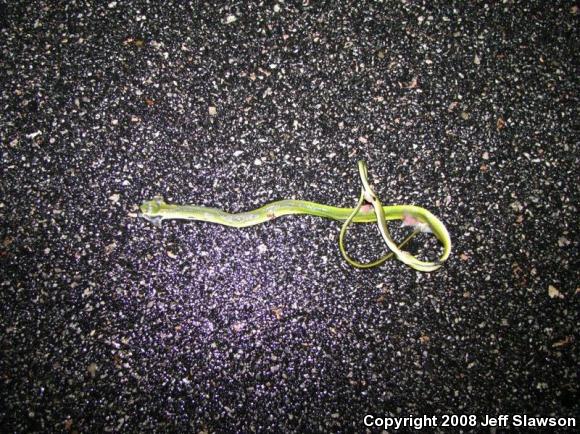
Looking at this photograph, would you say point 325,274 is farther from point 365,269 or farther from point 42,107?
point 42,107

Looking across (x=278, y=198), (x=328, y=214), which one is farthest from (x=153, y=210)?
(x=328, y=214)

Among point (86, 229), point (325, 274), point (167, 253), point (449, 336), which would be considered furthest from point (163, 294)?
point (449, 336)

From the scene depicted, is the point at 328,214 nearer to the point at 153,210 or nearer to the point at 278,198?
the point at 278,198

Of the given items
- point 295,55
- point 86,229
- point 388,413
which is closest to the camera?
point 388,413
